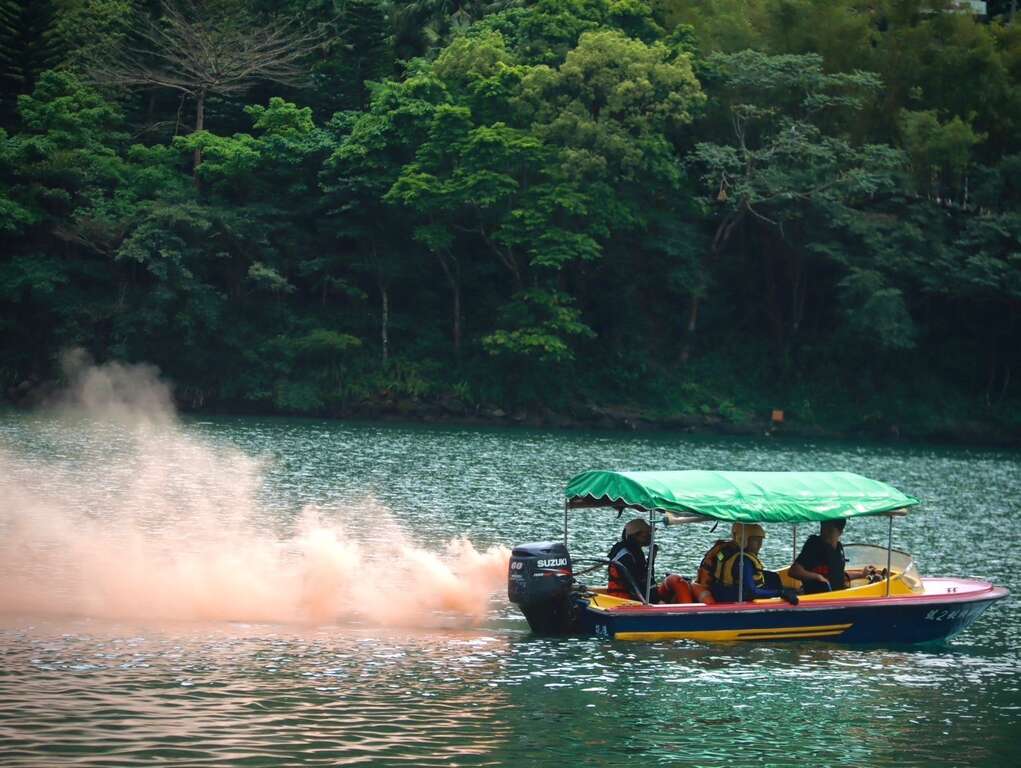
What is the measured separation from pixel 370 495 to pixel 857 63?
40697 mm

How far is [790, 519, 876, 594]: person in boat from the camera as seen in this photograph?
21406 mm

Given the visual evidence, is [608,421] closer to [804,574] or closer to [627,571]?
[804,574]

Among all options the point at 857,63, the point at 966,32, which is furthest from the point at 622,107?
the point at 966,32

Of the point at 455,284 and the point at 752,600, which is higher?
the point at 455,284

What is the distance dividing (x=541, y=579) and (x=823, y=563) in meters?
4.50

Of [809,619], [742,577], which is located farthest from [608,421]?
[742,577]

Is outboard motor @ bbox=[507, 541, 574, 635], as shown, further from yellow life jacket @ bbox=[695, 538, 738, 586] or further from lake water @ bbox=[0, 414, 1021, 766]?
yellow life jacket @ bbox=[695, 538, 738, 586]

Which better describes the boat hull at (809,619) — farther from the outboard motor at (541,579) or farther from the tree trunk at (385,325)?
the tree trunk at (385,325)

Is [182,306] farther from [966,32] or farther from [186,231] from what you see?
[966,32]

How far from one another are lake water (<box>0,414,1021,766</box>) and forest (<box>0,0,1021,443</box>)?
25.3 metres

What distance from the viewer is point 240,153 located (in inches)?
2365

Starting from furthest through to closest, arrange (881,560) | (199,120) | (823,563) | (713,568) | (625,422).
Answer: (199,120) → (625,422) → (881,560) → (823,563) → (713,568)

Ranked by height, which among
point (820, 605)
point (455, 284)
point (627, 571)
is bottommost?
point (820, 605)

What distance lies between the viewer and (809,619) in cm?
2098
